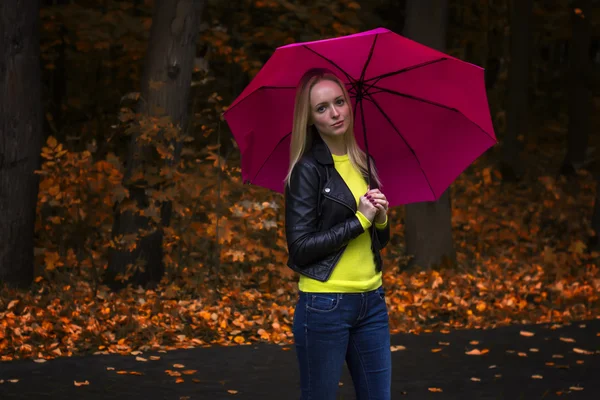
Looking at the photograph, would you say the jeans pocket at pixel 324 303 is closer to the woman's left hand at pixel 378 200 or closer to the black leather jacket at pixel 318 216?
the black leather jacket at pixel 318 216

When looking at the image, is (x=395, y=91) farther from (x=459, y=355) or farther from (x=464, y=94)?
(x=459, y=355)

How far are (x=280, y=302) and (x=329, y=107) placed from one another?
6665 millimetres

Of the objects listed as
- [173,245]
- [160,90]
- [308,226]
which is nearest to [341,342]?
[308,226]

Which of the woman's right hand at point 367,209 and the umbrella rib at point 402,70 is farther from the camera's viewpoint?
the umbrella rib at point 402,70

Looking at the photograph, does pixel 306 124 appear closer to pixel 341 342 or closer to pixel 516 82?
pixel 341 342

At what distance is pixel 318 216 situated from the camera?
3.66m

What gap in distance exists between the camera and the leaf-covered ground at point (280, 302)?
8367mm

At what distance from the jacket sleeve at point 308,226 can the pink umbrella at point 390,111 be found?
37 centimetres

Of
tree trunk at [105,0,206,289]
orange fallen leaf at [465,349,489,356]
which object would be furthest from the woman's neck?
tree trunk at [105,0,206,289]

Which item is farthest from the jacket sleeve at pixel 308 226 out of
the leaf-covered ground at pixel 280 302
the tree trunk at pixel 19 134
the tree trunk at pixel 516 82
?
the tree trunk at pixel 516 82

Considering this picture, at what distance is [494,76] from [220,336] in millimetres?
20736

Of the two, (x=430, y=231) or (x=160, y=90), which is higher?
(x=160, y=90)

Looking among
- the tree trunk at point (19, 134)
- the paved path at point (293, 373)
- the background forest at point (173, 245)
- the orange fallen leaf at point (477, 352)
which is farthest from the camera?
the tree trunk at point (19, 134)

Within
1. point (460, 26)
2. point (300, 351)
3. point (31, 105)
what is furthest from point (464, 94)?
point (460, 26)
